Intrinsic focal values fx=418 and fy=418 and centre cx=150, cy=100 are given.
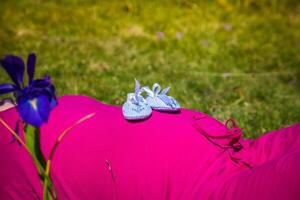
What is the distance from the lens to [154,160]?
1.48 metres

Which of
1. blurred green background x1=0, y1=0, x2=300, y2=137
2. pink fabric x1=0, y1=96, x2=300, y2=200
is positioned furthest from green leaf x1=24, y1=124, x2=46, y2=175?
blurred green background x1=0, y1=0, x2=300, y2=137

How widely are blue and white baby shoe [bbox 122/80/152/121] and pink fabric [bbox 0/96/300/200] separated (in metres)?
0.03

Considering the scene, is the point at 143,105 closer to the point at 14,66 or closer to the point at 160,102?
the point at 160,102

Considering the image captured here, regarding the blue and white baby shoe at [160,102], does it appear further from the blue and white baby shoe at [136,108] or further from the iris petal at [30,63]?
the iris petal at [30,63]

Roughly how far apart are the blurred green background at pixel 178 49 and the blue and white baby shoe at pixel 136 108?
121 cm

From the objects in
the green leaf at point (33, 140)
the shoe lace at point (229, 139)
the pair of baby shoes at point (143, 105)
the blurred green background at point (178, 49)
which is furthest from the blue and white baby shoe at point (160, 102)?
the blurred green background at point (178, 49)

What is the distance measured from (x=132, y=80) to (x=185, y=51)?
818 millimetres

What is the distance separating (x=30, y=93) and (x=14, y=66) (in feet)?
0.23

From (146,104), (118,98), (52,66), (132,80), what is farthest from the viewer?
(52,66)

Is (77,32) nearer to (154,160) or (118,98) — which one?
(118,98)

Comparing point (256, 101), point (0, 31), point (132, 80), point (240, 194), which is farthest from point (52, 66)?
point (240, 194)

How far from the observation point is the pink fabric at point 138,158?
1.40m

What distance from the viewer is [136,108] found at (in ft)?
5.14

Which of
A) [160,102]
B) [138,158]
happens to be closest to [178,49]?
[160,102]
